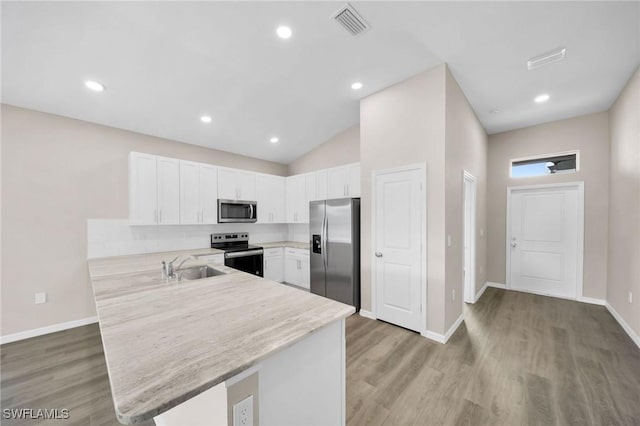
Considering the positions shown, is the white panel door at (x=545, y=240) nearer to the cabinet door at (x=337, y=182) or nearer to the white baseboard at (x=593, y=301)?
the white baseboard at (x=593, y=301)

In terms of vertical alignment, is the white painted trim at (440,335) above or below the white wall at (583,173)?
below

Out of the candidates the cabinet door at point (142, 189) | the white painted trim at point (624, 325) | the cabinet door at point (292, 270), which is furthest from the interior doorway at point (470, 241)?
the cabinet door at point (142, 189)

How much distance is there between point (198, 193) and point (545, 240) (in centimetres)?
620

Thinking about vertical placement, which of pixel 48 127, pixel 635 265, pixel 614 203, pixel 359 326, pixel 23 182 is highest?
pixel 48 127

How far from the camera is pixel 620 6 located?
2006mm

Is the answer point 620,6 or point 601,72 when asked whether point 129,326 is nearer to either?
point 620,6

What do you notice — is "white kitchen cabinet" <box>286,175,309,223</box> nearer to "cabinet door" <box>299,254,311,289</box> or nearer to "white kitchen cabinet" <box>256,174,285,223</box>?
"white kitchen cabinet" <box>256,174,285,223</box>

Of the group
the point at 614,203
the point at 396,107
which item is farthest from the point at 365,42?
the point at 614,203

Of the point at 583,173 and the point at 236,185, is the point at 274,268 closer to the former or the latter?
the point at 236,185

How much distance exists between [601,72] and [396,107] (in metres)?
2.36

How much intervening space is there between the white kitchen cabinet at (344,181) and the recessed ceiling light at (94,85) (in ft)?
10.7

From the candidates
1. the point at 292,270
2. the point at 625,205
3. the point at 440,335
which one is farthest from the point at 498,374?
the point at 292,270

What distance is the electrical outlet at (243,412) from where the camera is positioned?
2.92 feet

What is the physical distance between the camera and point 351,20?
217cm
